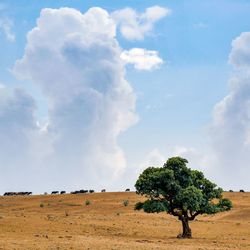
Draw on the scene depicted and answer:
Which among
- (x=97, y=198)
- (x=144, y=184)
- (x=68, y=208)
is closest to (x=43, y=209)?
(x=68, y=208)

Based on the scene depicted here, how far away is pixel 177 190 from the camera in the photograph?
45.5m

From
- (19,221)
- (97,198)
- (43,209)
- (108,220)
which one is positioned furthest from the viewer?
(97,198)

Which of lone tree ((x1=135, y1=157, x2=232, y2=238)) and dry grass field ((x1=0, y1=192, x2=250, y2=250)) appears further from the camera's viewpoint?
lone tree ((x1=135, y1=157, x2=232, y2=238))

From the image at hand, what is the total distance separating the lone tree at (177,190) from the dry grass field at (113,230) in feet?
8.64

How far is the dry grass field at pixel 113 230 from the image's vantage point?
124 feet

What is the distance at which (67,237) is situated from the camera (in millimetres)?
41250

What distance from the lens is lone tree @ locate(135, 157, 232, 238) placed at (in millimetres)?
44938

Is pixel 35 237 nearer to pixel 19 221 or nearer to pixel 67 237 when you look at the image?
pixel 67 237

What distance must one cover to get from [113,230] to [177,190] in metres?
9.52

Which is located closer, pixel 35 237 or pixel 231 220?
pixel 35 237

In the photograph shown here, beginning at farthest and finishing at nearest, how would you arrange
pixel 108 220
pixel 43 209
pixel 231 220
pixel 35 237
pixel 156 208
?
pixel 43 209 < pixel 231 220 < pixel 108 220 < pixel 156 208 < pixel 35 237

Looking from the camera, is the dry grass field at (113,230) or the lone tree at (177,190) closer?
the dry grass field at (113,230)

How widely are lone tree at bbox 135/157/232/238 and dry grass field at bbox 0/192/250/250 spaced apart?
2633 millimetres

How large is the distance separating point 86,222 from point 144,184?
43.6 ft
